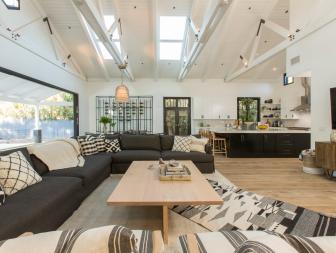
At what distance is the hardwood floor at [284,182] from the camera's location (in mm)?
3143

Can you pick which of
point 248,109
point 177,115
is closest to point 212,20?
point 177,115

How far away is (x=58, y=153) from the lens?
3514 mm

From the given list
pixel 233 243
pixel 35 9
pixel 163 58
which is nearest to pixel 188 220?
pixel 233 243

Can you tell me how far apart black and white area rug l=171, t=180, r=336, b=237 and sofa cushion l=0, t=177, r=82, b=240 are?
128 centimetres

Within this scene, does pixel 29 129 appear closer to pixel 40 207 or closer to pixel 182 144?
pixel 182 144

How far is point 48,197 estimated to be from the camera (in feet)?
7.05

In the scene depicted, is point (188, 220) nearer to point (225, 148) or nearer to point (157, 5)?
point (225, 148)

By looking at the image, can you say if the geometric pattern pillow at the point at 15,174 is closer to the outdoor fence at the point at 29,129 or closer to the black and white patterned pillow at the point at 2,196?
the black and white patterned pillow at the point at 2,196

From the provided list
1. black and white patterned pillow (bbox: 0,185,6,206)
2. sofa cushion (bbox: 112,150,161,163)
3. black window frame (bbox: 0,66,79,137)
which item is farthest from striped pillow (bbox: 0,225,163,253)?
black window frame (bbox: 0,66,79,137)

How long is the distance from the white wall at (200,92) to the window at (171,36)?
1.72m

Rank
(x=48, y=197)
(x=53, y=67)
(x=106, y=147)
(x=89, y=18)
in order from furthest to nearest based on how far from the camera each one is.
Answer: (x=53, y=67) < (x=106, y=147) < (x=89, y=18) < (x=48, y=197)

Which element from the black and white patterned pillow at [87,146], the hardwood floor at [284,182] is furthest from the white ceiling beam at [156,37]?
the hardwood floor at [284,182]

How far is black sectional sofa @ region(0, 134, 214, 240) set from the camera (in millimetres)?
1768

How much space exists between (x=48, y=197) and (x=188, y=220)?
152 centimetres
